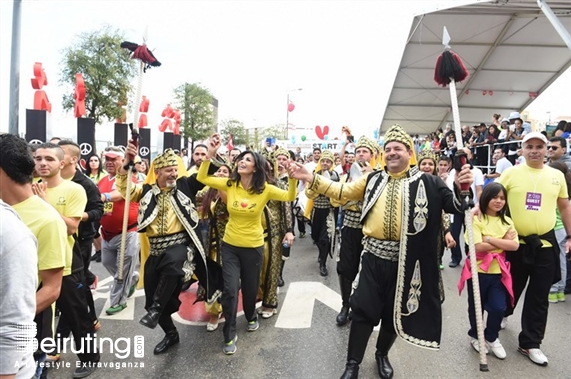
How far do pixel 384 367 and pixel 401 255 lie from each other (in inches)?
41.4

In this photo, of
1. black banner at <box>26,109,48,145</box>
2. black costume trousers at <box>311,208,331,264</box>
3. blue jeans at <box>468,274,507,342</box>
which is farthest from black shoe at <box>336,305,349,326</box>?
black banner at <box>26,109,48,145</box>

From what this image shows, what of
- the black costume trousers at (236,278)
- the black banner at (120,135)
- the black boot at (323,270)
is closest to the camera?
the black costume trousers at (236,278)

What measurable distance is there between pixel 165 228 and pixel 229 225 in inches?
24.6

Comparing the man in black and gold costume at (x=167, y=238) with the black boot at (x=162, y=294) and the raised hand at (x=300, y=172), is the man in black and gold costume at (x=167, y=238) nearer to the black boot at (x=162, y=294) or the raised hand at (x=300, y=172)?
the black boot at (x=162, y=294)

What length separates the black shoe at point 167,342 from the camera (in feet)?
11.3

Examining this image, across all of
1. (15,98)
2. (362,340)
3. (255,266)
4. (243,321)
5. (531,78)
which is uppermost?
(531,78)

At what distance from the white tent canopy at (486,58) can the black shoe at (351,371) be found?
899cm

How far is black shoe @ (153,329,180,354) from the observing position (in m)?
3.43

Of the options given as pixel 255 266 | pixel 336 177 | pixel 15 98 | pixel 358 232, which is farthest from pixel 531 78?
pixel 15 98

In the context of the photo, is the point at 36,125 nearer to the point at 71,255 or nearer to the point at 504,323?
the point at 71,255

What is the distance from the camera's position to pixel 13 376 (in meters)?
1.39

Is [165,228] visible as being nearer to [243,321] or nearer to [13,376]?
[243,321]

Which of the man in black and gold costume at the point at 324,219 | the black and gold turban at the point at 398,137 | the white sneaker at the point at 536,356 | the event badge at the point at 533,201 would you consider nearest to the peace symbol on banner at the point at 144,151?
the man in black and gold costume at the point at 324,219

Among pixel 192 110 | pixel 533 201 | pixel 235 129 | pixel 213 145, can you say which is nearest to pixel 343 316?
pixel 533 201
